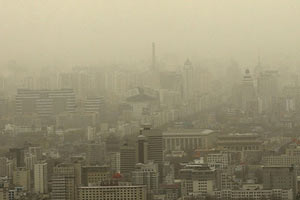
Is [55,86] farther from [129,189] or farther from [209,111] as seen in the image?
[129,189]

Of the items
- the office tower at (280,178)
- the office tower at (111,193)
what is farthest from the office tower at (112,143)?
the office tower at (111,193)

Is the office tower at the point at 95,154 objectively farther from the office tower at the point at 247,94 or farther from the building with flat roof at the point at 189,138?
the office tower at the point at 247,94

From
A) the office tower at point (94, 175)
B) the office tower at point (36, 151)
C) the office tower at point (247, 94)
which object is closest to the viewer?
the office tower at point (94, 175)

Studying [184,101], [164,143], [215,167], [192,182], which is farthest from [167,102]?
[192,182]

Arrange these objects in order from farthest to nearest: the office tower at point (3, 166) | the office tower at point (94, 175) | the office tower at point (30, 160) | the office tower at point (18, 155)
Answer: the office tower at point (18, 155) → the office tower at point (30, 160) → the office tower at point (3, 166) → the office tower at point (94, 175)

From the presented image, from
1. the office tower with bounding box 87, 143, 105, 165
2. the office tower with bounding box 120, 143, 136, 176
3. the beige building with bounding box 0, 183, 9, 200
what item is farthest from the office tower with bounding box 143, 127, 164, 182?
the beige building with bounding box 0, 183, 9, 200

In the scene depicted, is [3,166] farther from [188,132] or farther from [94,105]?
[188,132]

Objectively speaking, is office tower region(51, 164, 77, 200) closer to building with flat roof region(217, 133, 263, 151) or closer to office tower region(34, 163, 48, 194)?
office tower region(34, 163, 48, 194)
